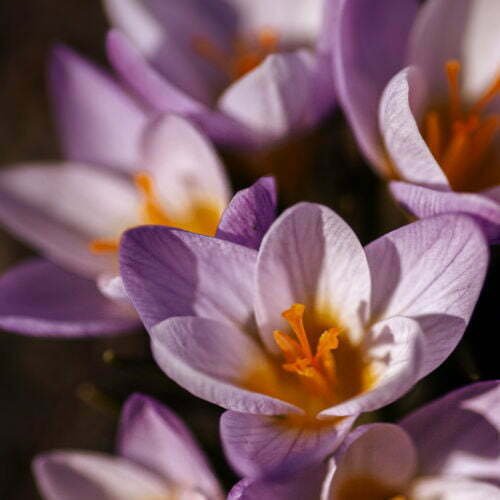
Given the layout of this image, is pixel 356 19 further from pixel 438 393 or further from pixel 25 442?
pixel 25 442

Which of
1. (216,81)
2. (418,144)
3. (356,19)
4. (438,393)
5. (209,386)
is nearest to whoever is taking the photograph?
(209,386)

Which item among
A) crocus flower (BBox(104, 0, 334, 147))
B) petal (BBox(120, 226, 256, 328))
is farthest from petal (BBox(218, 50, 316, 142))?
petal (BBox(120, 226, 256, 328))

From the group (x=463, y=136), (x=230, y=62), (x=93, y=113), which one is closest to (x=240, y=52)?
(x=230, y=62)

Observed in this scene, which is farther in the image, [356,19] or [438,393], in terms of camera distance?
[438,393]

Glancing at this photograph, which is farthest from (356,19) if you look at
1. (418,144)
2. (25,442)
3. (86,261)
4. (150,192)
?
(25,442)

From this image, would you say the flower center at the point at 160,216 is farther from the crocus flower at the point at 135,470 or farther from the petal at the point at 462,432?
the petal at the point at 462,432

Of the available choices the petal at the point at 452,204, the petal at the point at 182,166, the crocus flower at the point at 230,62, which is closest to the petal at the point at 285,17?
the crocus flower at the point at 230,62
